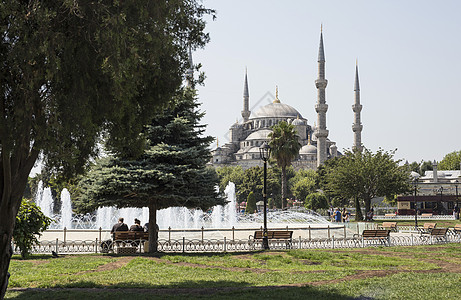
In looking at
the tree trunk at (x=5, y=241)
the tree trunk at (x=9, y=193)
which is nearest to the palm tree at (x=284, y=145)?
the tree trunk at (x=9, y=193)

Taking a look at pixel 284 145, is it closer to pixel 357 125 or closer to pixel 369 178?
pixel 369 178

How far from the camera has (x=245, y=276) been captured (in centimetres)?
1127

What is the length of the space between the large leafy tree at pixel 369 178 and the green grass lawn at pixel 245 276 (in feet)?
88.3

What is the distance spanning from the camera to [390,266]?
12.8 m

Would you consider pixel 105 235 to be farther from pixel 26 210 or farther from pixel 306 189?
pixel 306 189

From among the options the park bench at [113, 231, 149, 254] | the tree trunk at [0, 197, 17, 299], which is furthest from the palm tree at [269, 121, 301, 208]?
the tree trunk at [0, 197, 17, 299]

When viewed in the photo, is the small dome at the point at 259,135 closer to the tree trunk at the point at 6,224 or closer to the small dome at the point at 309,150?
the small dome at the point at 309,150

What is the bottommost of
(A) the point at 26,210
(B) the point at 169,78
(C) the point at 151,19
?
(A) the point at 26,210

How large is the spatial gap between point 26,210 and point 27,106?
661 centimetres

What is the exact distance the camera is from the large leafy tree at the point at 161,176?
1644 cm

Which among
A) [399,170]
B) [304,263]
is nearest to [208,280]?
[304,263]

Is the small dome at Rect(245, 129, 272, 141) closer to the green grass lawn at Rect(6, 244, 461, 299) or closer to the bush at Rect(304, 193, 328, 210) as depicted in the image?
the bush at Rect(304, 193, 328, 210)

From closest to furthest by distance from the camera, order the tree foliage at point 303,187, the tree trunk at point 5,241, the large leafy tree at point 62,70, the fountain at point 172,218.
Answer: the large leafy tree at point 62,70, the tree trunk at point 5,241, the fountain at point 172,218, the tree foliage at point 303,187

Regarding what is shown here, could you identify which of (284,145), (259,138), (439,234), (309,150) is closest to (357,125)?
(309,150)
